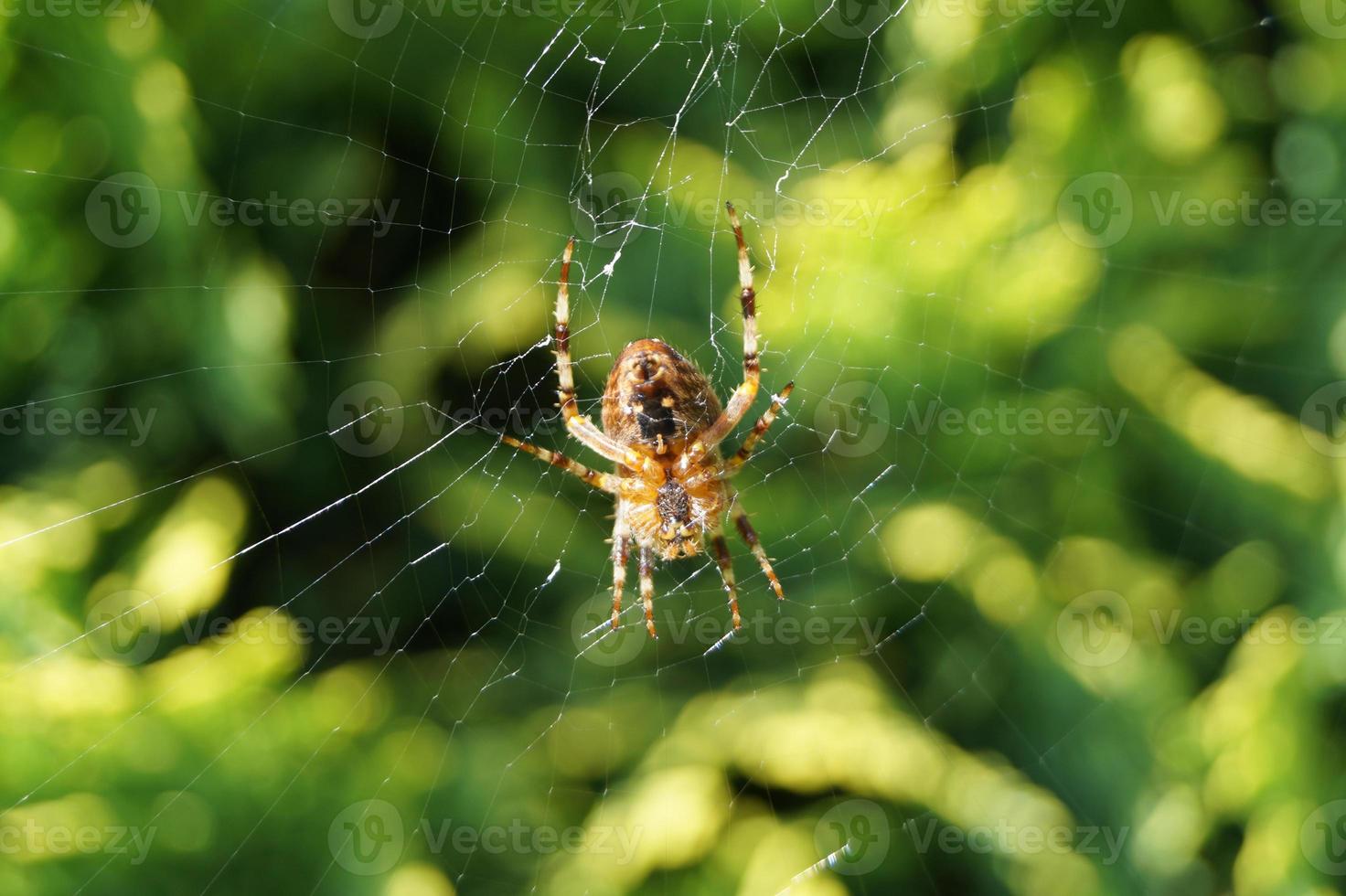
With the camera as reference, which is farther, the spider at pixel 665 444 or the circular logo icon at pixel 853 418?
the circular logo icon at pixel 853 418

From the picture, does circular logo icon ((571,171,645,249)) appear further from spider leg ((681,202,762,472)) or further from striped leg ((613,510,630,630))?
striped leg ((613,510,630,630))

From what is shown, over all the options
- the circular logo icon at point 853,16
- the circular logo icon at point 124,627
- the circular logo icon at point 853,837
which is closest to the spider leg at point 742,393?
the circular logo icon at point 853,16

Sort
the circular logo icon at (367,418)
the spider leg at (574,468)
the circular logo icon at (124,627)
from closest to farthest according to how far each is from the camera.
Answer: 1. the circular logo icon at (124,627)
2. the spider leg at (574,468)
3. the circular logo icon at (367,418)

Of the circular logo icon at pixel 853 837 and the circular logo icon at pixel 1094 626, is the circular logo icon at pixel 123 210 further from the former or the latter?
the circular logo icon at pixel 1094 626

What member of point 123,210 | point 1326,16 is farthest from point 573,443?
point 1326,16

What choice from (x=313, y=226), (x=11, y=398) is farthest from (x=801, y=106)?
(x=11, y=398)

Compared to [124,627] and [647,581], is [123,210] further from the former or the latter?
Result: [647,581]
